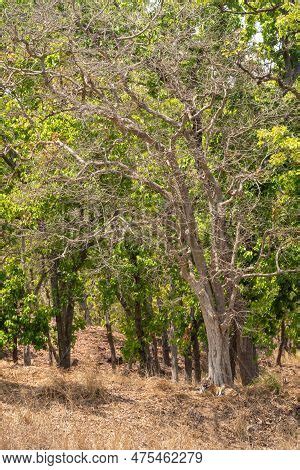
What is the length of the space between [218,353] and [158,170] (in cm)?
405

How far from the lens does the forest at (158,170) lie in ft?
46.4

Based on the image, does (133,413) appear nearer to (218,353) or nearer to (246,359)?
(218,353)

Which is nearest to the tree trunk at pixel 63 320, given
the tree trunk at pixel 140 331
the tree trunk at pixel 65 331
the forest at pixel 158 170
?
the tree trunk at pixel 65 331

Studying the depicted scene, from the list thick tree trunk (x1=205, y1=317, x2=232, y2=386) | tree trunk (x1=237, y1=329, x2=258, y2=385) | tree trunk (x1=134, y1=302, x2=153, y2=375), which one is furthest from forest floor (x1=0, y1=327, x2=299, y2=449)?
tree trunk (x1=134, y1=302, x2=153, y2=375)

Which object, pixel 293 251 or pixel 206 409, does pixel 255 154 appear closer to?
pixel 293 251

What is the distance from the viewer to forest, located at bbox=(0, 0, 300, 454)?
46.4 ft

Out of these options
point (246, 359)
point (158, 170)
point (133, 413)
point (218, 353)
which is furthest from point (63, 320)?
point (158, 170)

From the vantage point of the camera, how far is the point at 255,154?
1593 cm

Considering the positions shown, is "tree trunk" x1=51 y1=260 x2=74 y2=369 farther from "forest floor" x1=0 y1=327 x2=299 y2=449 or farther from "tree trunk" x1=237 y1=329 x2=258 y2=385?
"tree trunk" x1=237 y1=329 x2=258 y2=385

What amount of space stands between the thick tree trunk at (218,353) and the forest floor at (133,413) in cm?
41

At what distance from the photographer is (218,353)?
14.9m

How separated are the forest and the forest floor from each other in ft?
0.27

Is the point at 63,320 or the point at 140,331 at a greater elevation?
the point at 63,320
